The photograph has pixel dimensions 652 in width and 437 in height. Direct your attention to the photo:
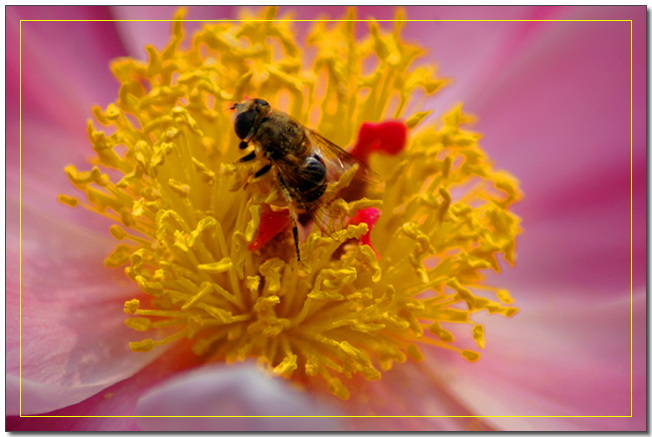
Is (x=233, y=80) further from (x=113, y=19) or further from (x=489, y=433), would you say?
(x=489, y=433)

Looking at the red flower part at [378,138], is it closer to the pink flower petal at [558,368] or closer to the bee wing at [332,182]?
the bee wing at [332,182]

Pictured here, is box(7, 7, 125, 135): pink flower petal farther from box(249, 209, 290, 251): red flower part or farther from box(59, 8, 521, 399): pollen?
box(249, 209, 290, 251): red flower part

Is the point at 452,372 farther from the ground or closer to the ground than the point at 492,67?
closer to the ground

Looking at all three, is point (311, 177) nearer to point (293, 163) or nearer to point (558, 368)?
point (293, 163)

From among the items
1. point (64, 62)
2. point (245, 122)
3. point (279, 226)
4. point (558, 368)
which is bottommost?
point (558, 368)

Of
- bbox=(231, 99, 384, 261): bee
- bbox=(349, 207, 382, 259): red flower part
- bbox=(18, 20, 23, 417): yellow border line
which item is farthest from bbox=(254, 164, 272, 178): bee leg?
bbox=(18, 20, 23, 417): yellow border line

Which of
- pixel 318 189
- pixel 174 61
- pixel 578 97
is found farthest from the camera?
pixel 578 97

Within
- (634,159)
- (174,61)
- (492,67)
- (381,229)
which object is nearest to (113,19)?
(174,61)

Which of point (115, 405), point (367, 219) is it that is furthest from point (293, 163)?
point (115, 405)
